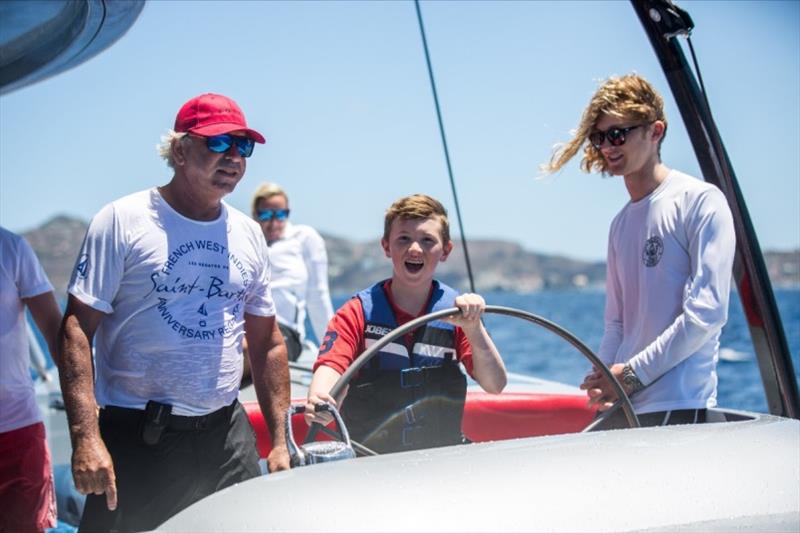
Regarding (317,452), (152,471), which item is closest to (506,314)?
(317,452)

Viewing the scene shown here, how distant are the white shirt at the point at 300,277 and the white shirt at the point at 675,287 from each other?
3.09 metres

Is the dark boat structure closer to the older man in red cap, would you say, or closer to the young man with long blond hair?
the older man in red cap

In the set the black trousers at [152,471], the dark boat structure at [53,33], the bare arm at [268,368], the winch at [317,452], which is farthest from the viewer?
the bare arm at [268,368]

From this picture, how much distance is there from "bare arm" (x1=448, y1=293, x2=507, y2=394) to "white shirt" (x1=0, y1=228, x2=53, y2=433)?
127 centimetres

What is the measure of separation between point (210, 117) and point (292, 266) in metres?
3.21

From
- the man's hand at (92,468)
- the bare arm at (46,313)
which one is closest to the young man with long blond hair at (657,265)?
the man's hand at (92,468)

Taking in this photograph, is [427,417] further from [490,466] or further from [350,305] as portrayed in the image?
[490,466]

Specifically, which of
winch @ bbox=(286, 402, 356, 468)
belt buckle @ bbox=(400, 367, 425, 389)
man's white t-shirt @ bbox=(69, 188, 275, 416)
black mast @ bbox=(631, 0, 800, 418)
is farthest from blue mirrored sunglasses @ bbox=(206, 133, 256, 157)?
black mast @ bbox=(631, 0, 800, 418)

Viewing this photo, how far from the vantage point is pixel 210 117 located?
2717mm

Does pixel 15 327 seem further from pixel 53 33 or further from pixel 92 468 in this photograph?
pixel 53 33

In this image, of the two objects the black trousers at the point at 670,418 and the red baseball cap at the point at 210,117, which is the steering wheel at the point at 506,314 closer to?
the black trousers at the point at 670,418

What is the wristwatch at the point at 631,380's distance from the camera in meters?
2.80

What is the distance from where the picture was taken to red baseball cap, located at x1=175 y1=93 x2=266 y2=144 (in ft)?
8.86

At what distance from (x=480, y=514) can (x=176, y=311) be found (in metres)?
1.23
